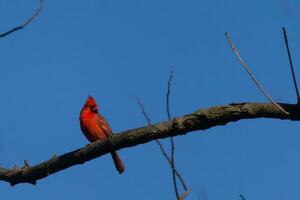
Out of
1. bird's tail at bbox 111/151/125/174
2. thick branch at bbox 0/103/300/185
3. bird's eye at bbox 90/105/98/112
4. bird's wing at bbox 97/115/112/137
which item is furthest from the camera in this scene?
bird's eye at bbox 90/105/98/112

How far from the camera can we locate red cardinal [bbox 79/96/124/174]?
405 inches

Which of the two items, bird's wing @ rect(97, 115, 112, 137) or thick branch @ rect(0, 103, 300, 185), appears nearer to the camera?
thick branch @ rect(0, 103, 300, 185)

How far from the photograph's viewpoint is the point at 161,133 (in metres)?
5.17

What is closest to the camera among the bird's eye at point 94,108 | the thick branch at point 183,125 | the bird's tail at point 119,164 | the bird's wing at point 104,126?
the thick branch at point 183,125

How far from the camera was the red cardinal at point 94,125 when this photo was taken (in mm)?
10297

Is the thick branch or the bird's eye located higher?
the bird's eye

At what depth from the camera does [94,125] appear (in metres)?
10.4

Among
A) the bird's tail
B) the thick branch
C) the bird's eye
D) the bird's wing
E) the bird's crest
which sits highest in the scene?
the bird's crest

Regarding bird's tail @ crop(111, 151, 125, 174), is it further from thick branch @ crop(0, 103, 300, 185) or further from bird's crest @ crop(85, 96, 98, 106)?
thick branch @ crop(0, 103, 300, 185)

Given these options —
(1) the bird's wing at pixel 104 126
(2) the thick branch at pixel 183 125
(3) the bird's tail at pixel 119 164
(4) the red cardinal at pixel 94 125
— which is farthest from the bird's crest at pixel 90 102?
(2) the thick branch at pixel 183 125

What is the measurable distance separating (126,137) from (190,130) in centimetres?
54

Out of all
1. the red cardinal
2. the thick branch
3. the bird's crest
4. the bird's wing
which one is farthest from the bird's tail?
the thick branch

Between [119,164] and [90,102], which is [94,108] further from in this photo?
[119,164]

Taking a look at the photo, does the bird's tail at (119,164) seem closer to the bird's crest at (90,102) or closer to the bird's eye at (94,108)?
the bird's eye at (94,108)
